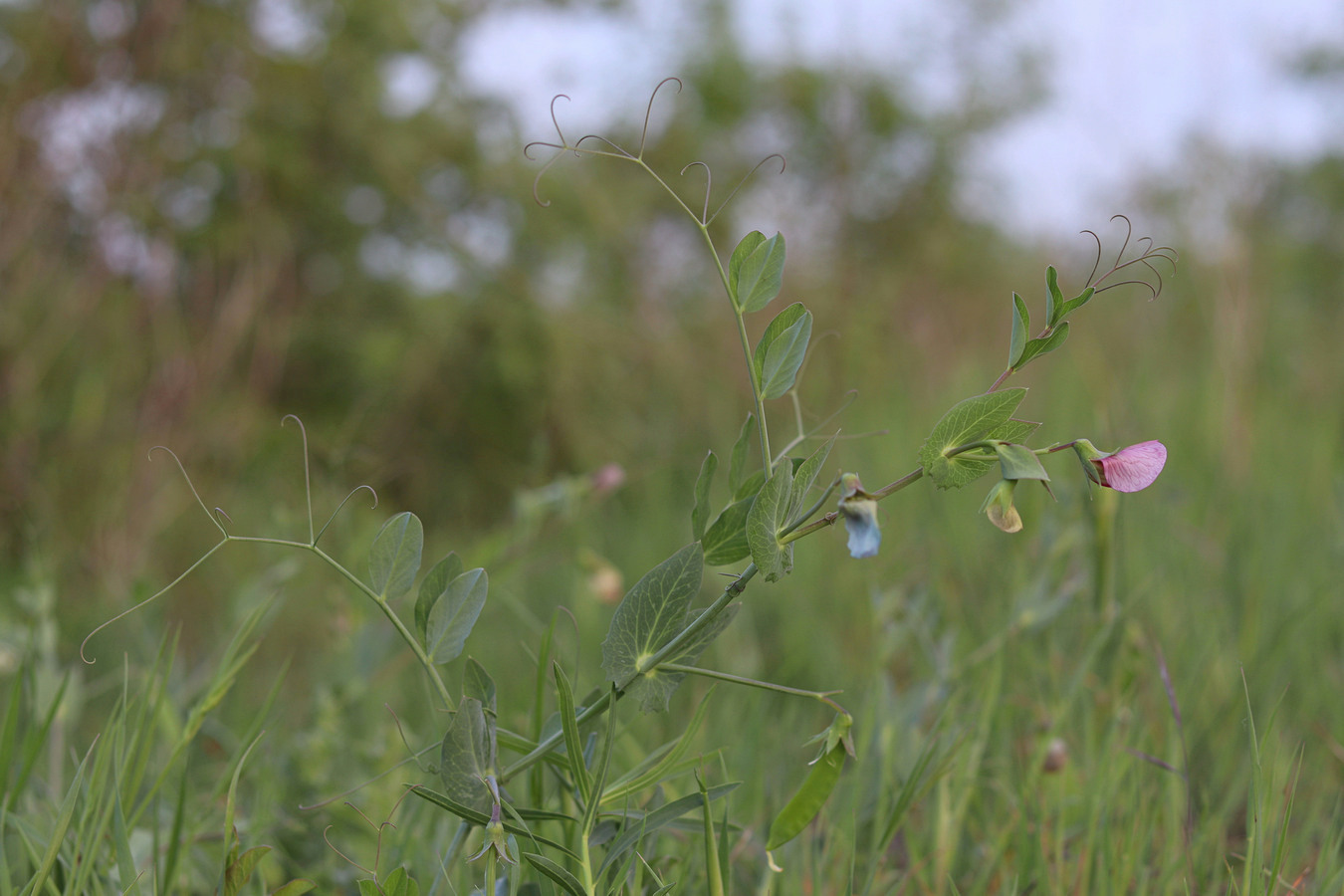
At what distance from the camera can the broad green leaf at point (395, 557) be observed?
1.22 ft

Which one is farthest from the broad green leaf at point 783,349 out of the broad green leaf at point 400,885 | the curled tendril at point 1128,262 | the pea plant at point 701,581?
the broad green leaf at point 400,885

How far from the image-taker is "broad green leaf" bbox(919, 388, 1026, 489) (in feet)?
1.02

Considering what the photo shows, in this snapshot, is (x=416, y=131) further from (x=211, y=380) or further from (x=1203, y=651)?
(x=1203, y=651)

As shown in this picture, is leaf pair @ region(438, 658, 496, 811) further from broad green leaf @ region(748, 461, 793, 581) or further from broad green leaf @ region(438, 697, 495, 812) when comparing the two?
broad green leaf @ region(748, 461, 793, 581)

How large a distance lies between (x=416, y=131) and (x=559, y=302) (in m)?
0.52

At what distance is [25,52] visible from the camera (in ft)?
5.68

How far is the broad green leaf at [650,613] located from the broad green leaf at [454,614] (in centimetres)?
6

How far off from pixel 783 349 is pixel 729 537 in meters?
0.08

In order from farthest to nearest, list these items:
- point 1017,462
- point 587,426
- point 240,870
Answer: point 587,426, point 240,870, point 1017,462

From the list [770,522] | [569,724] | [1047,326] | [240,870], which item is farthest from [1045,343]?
[240,870]

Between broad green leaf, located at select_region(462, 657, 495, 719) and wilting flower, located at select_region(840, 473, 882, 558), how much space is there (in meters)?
0.17

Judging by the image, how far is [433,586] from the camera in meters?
0.38

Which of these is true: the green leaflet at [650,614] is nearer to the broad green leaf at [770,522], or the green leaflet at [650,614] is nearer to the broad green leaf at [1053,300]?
the broad green leaf at [770,522]

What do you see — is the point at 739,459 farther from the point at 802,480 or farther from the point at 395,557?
the point at 395,557
